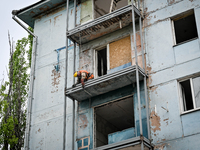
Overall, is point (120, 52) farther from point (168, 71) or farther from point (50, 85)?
point (50, 85)

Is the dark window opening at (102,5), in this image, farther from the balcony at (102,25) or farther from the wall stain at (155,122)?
the wall stain at (155,122)

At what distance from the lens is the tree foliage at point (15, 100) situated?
20.2m

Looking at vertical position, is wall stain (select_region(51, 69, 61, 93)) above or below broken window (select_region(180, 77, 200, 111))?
above

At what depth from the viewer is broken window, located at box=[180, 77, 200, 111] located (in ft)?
42.0

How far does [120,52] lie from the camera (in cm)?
1561

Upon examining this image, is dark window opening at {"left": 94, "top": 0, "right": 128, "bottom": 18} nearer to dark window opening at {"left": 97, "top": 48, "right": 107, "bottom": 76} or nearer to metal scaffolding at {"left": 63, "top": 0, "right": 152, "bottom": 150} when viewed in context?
metal scaffolding at {"left": 63, "top": 0, "right": 152, "bottom": 150}

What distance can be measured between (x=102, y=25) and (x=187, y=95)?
5119mm

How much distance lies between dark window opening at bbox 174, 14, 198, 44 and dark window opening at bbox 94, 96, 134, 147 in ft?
11.4

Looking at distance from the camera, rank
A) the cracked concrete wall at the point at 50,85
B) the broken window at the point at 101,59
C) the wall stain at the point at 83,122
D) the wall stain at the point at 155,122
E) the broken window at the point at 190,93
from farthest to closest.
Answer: the broken window at the point at 101,59
the cracked concrete wall at the point at 50,85
the wall stain at the point at 83,122
the wall stain at the point at 155,122
the broken window at the point at 190,93

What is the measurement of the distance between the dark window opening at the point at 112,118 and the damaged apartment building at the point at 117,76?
46 mm

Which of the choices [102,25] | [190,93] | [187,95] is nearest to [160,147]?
[187,95]

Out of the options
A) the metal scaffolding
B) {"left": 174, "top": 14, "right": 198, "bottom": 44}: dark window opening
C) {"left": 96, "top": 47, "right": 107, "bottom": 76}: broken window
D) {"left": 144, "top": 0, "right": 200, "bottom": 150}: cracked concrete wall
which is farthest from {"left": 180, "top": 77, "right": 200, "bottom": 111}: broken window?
{"left": 96, "top": 47, "right": 107, "bottom": 76}: broken window

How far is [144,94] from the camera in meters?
14.0

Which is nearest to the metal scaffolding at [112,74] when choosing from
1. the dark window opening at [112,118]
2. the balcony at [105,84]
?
the balcony at [105,84]
